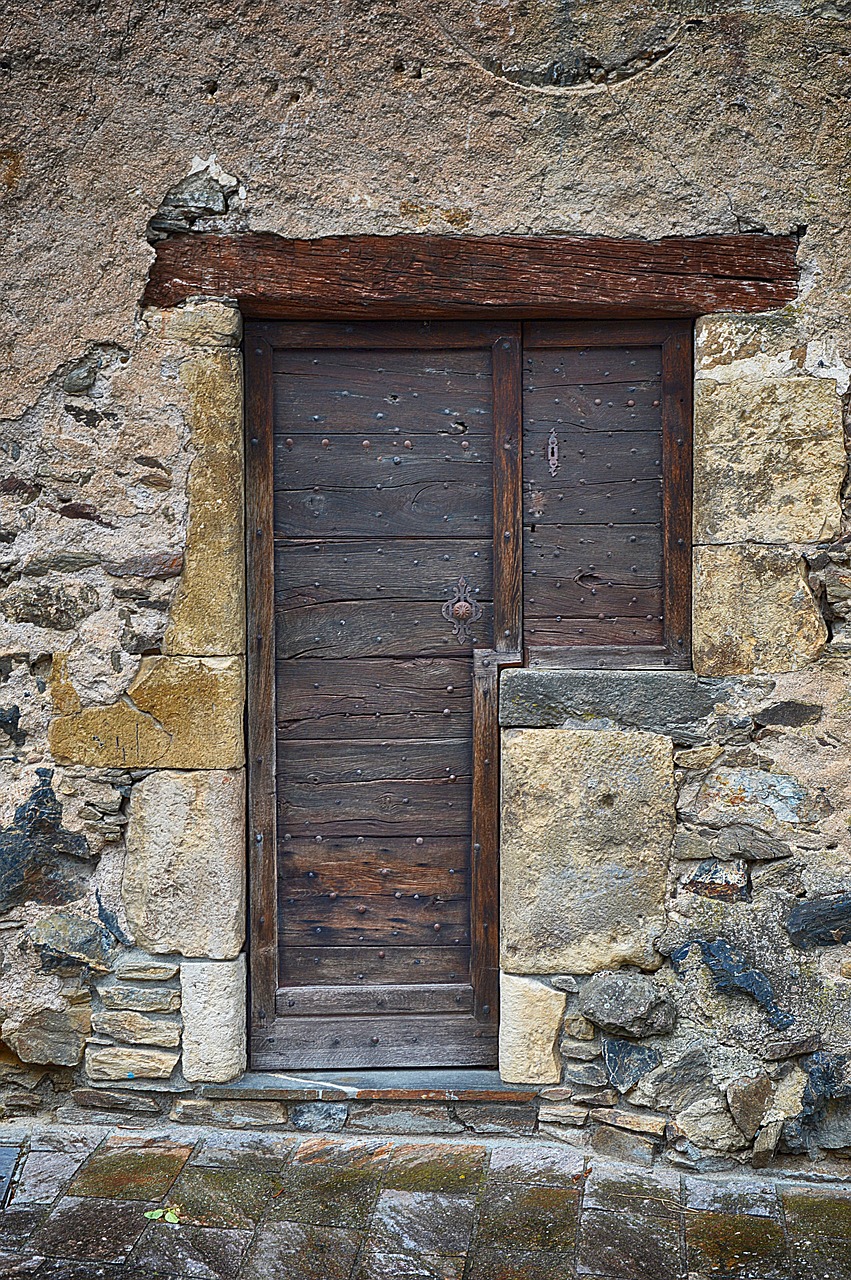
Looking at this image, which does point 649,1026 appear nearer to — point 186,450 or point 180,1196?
point 180,1196

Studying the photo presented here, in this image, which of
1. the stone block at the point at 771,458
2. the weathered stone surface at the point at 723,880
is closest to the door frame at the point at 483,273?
the stone block at the point at 771,458

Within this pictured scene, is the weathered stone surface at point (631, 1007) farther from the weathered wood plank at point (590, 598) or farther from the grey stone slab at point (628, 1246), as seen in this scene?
the weathered wood plank at point (590, 598)

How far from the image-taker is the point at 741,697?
272 centimetres

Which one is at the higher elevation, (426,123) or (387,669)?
(426,123)

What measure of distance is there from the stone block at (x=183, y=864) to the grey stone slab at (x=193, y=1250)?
2.17 ft

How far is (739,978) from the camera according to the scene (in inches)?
106

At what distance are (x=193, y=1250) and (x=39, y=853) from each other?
3.53 ft

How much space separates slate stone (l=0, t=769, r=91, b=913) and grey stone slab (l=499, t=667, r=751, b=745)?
125 centimetres

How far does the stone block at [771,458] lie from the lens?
267cm

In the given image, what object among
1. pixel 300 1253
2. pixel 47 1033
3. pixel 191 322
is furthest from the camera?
pixel 47 1033

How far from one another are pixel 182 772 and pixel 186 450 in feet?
2.87

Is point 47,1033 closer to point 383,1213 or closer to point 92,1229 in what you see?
point 92,1229

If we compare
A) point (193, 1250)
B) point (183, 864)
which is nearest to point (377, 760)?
point (183, 864)

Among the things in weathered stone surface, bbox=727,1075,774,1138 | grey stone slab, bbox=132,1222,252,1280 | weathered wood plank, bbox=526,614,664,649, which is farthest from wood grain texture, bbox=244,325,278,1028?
weathered stone surface, bbox=727,1075,774,1138
